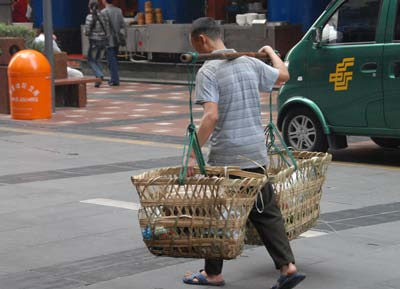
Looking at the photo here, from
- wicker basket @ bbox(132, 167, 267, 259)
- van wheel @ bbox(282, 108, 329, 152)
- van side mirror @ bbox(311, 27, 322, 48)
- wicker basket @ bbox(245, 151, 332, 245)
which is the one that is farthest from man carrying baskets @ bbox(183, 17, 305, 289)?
van wheel @ bbox(282, 108, 329, 152)

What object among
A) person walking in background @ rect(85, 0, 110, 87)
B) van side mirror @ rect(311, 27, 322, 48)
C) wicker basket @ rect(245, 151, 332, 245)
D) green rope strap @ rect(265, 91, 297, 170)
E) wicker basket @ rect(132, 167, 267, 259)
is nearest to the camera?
wicker basket @ rect(132, 167, 267, 259)

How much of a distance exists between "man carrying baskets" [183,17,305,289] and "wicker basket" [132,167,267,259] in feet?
0.87

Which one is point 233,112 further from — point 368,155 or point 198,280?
point 368,155

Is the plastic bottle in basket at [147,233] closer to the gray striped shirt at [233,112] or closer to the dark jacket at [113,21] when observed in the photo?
the gray striped shirt at [233,112]

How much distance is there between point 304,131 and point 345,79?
0.92m

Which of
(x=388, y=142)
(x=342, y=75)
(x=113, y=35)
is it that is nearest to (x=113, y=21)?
(x=113, y=35)

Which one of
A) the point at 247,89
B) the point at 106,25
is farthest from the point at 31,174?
the point at 106,25

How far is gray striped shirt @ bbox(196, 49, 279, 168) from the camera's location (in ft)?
20.3

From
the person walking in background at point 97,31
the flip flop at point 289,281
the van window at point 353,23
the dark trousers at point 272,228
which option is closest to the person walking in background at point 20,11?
the person walking in background at point 97,31

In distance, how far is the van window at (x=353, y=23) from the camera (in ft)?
36.7

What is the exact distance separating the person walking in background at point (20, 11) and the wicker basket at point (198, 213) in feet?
81.2

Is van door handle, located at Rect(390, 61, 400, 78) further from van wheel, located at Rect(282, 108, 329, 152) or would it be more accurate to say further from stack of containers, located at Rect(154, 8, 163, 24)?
stack of containers, located at Rect(154, 8, 163, 24)

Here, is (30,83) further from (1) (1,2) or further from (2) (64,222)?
(1) (1,2)

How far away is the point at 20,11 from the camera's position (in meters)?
30.0
